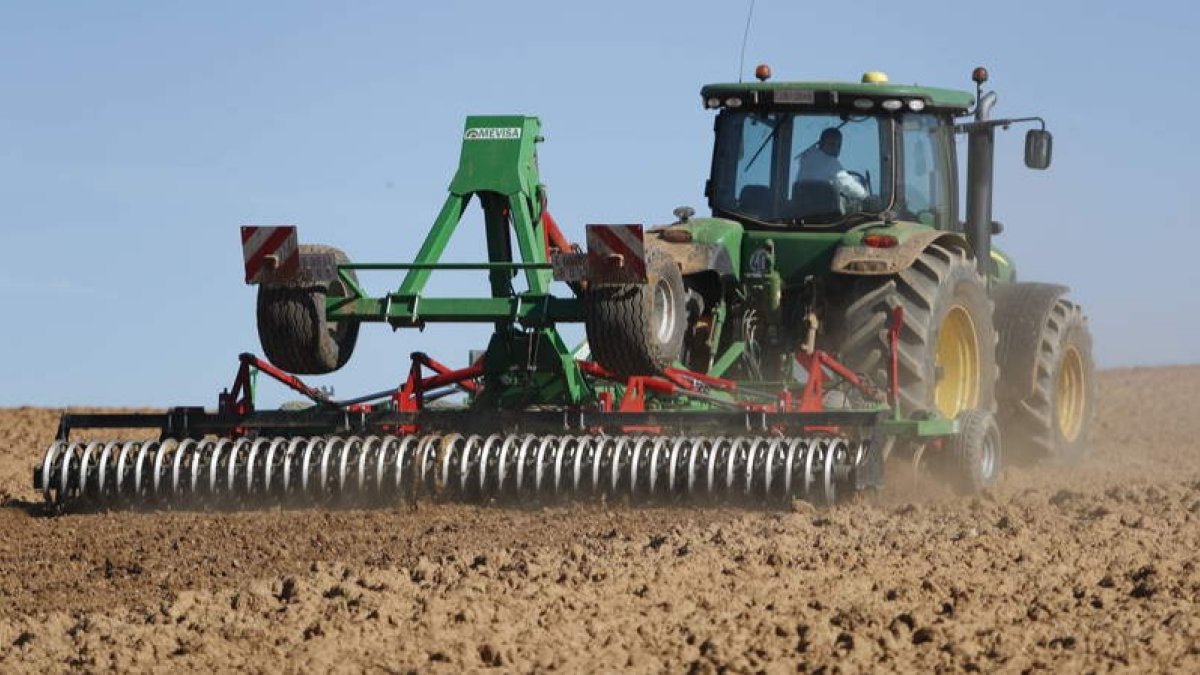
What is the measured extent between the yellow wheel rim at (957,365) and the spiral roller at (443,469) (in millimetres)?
2011

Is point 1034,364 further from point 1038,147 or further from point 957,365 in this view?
point 1038,147

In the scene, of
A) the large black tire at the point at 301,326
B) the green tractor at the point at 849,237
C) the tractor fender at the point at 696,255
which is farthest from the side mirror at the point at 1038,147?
the large black tire at the point at 301,326

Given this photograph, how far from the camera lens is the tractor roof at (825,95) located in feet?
38.1

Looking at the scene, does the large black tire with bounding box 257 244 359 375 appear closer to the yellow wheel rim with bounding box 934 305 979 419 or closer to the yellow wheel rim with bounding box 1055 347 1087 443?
the yellow wheel rim with bounding box 934 305 979 419

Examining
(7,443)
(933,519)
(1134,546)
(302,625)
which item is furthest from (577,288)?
(7,443)

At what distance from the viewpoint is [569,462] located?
10195 millimetres

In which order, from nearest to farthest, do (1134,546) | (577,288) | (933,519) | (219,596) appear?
(219,596) → (1134,546) → (933,519) → (577,288)

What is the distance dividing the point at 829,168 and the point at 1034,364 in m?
2.12

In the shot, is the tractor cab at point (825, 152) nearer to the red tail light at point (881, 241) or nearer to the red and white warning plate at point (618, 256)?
the red tail light at point (881, 241)

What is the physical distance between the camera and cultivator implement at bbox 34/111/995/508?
10062mm

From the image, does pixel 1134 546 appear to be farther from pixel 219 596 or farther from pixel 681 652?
pixel 219 596

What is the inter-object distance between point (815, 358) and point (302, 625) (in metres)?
4.54

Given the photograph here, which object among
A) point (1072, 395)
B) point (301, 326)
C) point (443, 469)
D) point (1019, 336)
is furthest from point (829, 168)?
point (1072, 395)

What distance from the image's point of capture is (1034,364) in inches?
508
